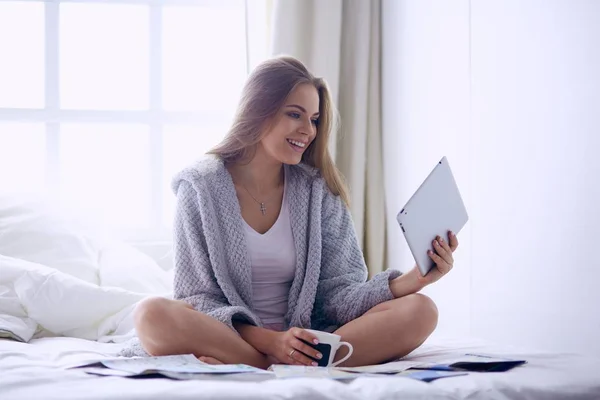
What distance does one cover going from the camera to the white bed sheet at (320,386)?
3.42 ft

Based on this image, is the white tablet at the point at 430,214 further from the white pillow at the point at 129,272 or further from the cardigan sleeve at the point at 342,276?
the white pillow at the point at 129,272

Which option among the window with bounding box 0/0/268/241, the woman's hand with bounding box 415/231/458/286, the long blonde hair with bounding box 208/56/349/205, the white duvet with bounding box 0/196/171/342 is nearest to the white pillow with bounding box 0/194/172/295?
the white duvet with bounding box 0/196/171/342

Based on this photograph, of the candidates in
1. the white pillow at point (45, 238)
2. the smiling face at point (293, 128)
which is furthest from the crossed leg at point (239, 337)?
the white pillow at point (45, 238)

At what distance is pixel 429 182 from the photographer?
5.02 ft

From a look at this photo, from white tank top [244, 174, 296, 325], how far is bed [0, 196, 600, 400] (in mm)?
361

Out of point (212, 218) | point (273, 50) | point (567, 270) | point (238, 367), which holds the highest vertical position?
point (273, 50)

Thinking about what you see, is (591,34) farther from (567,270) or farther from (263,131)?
(263,131)

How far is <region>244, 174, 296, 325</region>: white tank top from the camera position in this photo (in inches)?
72.1

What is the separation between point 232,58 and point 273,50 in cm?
39

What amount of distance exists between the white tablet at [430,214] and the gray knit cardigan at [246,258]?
176 mm

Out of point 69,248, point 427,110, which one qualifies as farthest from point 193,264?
point 427,110

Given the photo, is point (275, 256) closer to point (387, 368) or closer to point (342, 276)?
point (342, 276)

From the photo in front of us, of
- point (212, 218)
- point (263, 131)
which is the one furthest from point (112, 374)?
point (263, 131)

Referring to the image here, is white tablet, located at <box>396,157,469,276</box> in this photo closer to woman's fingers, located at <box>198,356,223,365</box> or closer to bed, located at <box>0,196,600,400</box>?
bed, located at <box>0,196,600,400</box>
